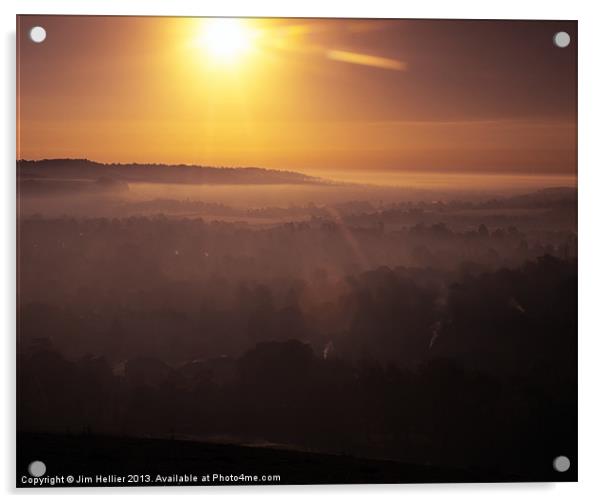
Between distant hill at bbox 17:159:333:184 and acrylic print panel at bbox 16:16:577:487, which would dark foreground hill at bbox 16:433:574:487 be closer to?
acrylic print panel at bbox 16:16:577:487

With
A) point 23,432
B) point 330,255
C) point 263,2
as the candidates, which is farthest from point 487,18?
point 23,432

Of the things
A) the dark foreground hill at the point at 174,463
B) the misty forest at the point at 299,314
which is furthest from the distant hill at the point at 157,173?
the dark foreground hill at the point at 174,463

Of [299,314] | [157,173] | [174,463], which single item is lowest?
[174,463]

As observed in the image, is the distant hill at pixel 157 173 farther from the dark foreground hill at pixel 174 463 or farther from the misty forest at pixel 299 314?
the dark foreground hill at pixel 174 463

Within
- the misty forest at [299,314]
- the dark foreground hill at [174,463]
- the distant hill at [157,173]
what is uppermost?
the distant hill at [157,173]
